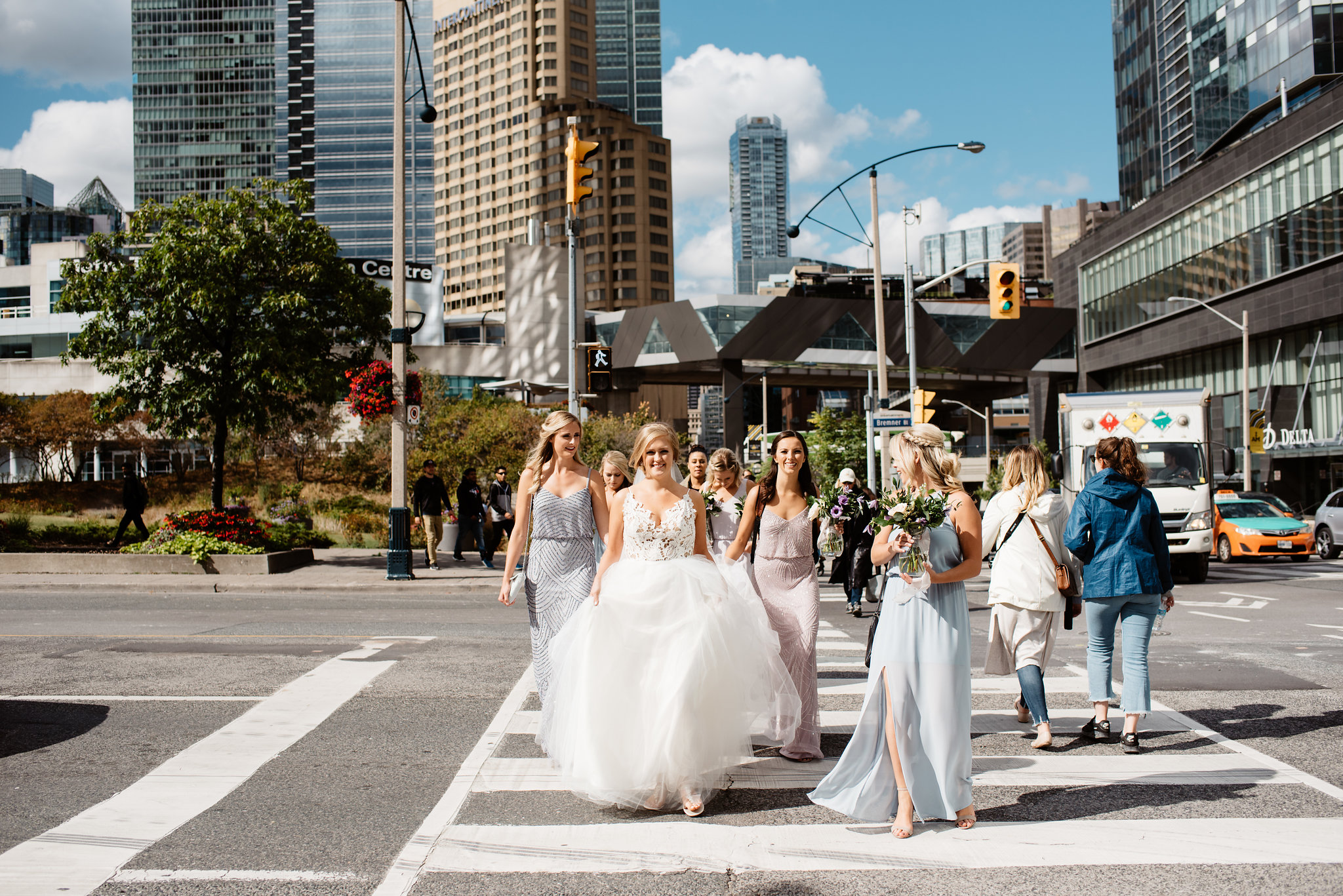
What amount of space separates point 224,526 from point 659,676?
16.6m

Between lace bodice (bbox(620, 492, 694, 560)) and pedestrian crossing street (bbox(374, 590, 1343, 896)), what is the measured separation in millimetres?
1273

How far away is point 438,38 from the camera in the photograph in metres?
173

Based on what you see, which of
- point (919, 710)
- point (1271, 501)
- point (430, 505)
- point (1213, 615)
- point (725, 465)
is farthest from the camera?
point (1271, 501)

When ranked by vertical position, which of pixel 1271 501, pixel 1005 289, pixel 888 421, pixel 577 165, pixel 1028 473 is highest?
pixel 577 165

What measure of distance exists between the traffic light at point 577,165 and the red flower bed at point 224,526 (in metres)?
9.65

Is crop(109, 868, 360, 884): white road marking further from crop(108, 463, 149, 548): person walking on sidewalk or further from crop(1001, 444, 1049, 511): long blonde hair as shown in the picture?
crop(108, 463, 149, 548): person walking on sidewalk

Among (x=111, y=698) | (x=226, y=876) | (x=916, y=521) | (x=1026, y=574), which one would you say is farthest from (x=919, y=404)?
(x=226, y=876)

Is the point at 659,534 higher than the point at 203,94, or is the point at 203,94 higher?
the point at 203,94

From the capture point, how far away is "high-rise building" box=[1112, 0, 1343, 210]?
184ft

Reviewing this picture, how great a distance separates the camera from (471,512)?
19.9m

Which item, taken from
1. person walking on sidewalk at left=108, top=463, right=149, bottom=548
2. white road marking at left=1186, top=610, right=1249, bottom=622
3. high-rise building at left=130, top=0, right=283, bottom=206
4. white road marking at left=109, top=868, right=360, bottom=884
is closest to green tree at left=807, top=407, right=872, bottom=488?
person walking on sidewalk at left=108, top=463, right=149, bottom=548

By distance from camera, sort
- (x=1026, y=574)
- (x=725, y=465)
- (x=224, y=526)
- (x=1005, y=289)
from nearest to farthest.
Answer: (x=1026, y=574) → (x=725, y=465) → (x=224, y=526) → (x=1005, y=289)

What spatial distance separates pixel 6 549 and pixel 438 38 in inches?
6625

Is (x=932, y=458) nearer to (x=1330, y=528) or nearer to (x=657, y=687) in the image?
(x=657, y=687)
